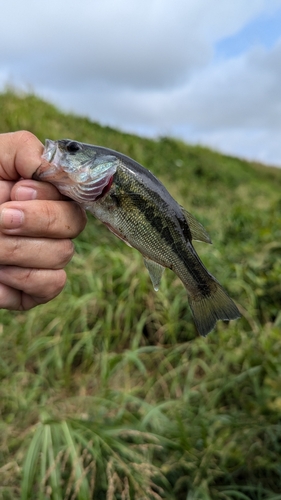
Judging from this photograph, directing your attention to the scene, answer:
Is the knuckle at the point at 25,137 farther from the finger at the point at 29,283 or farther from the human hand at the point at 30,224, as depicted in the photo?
the finger at the point at 29,283

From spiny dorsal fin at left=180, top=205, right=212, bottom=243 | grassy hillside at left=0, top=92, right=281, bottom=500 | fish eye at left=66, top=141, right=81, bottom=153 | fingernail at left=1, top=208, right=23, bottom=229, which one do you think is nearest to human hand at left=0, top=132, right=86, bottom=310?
fingernail at left=1, top=208, right=23, bottom=229

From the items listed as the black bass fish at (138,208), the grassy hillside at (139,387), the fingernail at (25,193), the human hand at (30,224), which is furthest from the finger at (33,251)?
the grassy hillside at (139,387)

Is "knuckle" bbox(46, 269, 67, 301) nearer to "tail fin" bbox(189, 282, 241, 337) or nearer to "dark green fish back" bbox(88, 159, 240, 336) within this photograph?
"dark green fish back" bbox(88, 159, 240, 336)

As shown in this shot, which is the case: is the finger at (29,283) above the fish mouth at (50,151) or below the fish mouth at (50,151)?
below

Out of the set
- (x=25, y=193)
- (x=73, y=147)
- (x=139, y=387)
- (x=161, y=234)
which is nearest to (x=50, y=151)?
(x=73, y=147)

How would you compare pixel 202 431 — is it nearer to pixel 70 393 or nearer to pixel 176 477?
pixel 176 477

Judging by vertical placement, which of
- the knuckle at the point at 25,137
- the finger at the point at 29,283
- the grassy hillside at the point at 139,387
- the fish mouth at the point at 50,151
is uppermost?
the fish mouth at the point at 50,151

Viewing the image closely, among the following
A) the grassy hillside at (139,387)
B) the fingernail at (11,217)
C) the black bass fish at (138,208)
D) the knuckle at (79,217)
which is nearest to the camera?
the black bass fish at (138,208)
